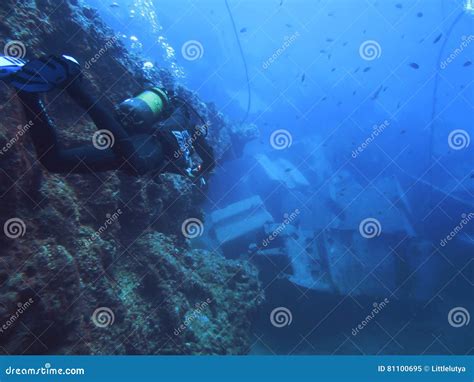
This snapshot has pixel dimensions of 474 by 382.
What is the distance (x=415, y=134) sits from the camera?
2859cm

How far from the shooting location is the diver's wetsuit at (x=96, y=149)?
3.43 m

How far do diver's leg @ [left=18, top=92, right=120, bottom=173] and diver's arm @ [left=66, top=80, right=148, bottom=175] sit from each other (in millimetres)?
246

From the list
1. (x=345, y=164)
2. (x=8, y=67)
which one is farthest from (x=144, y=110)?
(x=345, y=164)

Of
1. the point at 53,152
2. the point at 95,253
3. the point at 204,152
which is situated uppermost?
the point at 204,152

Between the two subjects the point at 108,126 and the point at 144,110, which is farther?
the point at 144,110

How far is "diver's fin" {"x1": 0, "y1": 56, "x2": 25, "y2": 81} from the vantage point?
129 inches

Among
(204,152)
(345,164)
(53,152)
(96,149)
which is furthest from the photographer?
(345,164)

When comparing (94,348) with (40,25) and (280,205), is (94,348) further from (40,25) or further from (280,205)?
(280,205)

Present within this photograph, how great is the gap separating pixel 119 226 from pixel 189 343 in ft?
9.45

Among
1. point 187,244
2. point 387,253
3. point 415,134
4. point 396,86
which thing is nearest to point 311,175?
point 387,253

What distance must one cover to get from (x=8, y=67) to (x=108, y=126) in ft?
3.65

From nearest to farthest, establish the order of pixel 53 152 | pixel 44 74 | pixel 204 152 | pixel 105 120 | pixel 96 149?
pixel 44 74, pixel 105 120, pixel 53 152, pixel 96 149, pixel 204 152

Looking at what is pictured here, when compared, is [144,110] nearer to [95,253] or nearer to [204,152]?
[204,152]

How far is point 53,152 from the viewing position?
11.8ft
